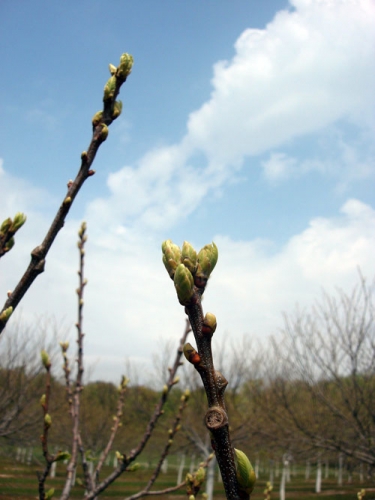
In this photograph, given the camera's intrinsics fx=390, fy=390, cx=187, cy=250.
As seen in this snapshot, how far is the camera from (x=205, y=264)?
0.73 m

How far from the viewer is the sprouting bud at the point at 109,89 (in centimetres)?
123

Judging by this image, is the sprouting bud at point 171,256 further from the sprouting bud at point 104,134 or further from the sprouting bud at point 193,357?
the sprouting bud at point 104,134

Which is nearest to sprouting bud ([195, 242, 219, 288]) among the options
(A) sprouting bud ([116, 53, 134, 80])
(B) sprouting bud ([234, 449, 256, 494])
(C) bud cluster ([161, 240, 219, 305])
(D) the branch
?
(C) bud cluster ([161, 240, 219, 305])

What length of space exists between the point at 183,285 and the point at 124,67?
3.14 ft

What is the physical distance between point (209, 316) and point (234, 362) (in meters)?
16.8

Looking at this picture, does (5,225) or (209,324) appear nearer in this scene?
(209,324)

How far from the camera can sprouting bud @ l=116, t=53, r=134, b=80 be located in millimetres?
1292

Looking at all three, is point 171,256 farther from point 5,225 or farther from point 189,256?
point 5,225

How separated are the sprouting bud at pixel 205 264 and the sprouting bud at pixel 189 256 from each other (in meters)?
0.01

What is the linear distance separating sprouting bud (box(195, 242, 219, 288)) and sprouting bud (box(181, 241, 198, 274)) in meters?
0.01

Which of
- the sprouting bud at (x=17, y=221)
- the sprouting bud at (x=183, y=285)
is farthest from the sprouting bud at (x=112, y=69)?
the sprouting bud at (x=183, y=285)

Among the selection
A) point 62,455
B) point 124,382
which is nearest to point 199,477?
point 62,455

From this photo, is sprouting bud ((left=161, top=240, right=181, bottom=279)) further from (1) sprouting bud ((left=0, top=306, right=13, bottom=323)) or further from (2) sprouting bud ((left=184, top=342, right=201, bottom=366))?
(1) sprouting bud ((left=0, top=306, right=13, bottom=323))

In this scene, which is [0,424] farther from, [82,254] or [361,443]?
[82,254]
